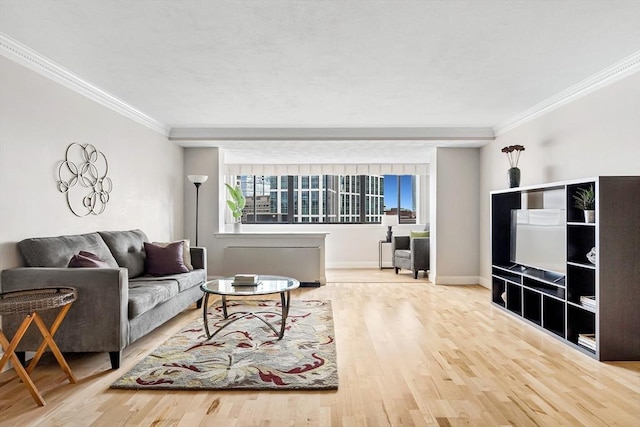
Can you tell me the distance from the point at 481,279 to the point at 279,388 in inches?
188

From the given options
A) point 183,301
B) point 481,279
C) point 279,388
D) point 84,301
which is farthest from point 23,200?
point 481,279

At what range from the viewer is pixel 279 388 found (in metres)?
2.69

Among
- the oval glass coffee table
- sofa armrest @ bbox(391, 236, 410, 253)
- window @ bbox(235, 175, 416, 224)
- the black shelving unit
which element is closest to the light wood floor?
the black shelving unit

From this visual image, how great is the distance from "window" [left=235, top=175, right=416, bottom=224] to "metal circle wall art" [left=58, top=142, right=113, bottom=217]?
4856 mm

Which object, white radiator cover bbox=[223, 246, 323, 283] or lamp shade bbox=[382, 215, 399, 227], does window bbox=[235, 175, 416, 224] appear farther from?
white radiator cover bbox=[223, 246, 323, 283]

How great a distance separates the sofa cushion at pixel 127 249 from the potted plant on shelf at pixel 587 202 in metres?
4.23

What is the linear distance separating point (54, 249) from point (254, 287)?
1633 mm

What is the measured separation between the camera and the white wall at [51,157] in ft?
10.3

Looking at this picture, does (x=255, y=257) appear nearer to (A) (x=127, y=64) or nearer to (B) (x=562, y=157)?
(A) (x=127, y=64)

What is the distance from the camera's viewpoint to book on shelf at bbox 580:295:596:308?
3.42 meters

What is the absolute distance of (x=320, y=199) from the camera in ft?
30.6

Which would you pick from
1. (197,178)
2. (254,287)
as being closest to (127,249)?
(254,287)

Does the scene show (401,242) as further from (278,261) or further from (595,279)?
(595,279)

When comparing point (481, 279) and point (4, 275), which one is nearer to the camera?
point (4, 275)
